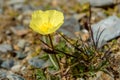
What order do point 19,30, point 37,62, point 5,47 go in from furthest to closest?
point 19,30 → point 5,47 → point 37,62

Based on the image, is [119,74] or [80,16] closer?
[119,74]

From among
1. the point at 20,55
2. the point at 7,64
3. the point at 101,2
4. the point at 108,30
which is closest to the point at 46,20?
the point at 108,30

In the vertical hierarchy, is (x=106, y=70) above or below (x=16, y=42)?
below

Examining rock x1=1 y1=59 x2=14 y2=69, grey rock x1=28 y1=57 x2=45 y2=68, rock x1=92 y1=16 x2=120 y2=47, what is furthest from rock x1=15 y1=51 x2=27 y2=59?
rock x1=92 y1=16 x2=120 y2=47

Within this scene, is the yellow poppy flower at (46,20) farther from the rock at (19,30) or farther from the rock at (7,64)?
the rock at (19,30)

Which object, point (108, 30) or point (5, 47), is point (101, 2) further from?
point (5, 47)

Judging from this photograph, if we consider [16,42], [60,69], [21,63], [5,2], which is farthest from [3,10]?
[60,69]

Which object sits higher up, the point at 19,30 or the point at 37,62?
the point at 19,30

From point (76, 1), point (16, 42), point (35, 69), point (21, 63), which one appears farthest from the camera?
point (76, 1)

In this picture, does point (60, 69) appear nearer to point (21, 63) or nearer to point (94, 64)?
point (94, 64)
